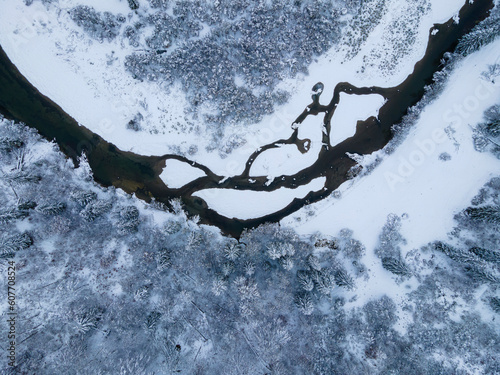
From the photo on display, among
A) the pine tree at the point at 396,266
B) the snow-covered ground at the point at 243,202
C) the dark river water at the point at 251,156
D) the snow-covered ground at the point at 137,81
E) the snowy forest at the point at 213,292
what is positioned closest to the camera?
the snowy forest at the point at 213,292

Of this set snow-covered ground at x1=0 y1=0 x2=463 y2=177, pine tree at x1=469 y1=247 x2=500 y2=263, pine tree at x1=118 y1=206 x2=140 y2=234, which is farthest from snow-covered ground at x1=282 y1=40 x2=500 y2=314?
pine tree at x1=118 y1=206 x2=140 y2=234

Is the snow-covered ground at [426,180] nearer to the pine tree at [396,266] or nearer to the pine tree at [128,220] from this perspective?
the pine tree at [396,266]

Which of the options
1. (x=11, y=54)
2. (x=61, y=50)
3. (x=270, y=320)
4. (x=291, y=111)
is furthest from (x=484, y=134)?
(x=11, y=54)

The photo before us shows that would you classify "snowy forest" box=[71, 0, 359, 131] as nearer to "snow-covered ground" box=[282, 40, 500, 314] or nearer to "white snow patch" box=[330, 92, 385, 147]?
"white snow patch" box=[330, 92, 385, 147]

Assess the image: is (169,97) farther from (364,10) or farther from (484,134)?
(484,134)

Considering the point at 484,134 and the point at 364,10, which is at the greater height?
the point at 364,10

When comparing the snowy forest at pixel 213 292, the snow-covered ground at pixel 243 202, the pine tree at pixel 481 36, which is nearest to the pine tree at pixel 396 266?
the snowy forest at pixel 213 292
